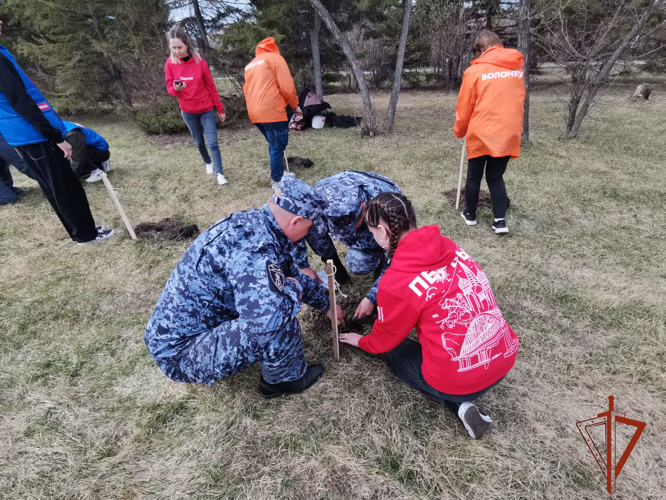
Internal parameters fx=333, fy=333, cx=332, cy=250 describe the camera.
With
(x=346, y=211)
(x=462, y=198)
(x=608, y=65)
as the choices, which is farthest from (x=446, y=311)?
(x=608, y=65)

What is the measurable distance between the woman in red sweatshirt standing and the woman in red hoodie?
3720 mm

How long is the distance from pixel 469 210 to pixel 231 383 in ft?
9.52

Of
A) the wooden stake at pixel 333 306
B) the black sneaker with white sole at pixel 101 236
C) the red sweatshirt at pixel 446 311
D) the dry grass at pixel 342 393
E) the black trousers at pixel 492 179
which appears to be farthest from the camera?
the black sneaker with white sole at pixel 101 236

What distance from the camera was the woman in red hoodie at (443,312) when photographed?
1.39m

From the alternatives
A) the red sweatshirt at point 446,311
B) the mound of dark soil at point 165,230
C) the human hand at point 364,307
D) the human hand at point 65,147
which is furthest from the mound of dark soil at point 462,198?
the human hand at point 65,147

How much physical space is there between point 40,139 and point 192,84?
6.37 ft

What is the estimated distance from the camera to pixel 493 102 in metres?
3.00

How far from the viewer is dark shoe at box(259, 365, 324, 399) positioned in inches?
74.7

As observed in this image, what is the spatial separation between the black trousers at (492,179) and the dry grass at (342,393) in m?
0.33

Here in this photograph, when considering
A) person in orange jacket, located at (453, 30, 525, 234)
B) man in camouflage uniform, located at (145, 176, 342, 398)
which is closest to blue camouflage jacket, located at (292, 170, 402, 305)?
man in camouflage uniform, located at (145, 176, 342, 398)

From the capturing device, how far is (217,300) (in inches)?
65.3

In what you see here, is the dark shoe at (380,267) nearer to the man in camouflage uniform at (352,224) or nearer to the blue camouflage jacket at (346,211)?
the man in camouflage uniform at (352,224)

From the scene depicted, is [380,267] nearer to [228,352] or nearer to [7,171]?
[228,352]

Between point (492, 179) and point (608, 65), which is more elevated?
point (608, 65)
